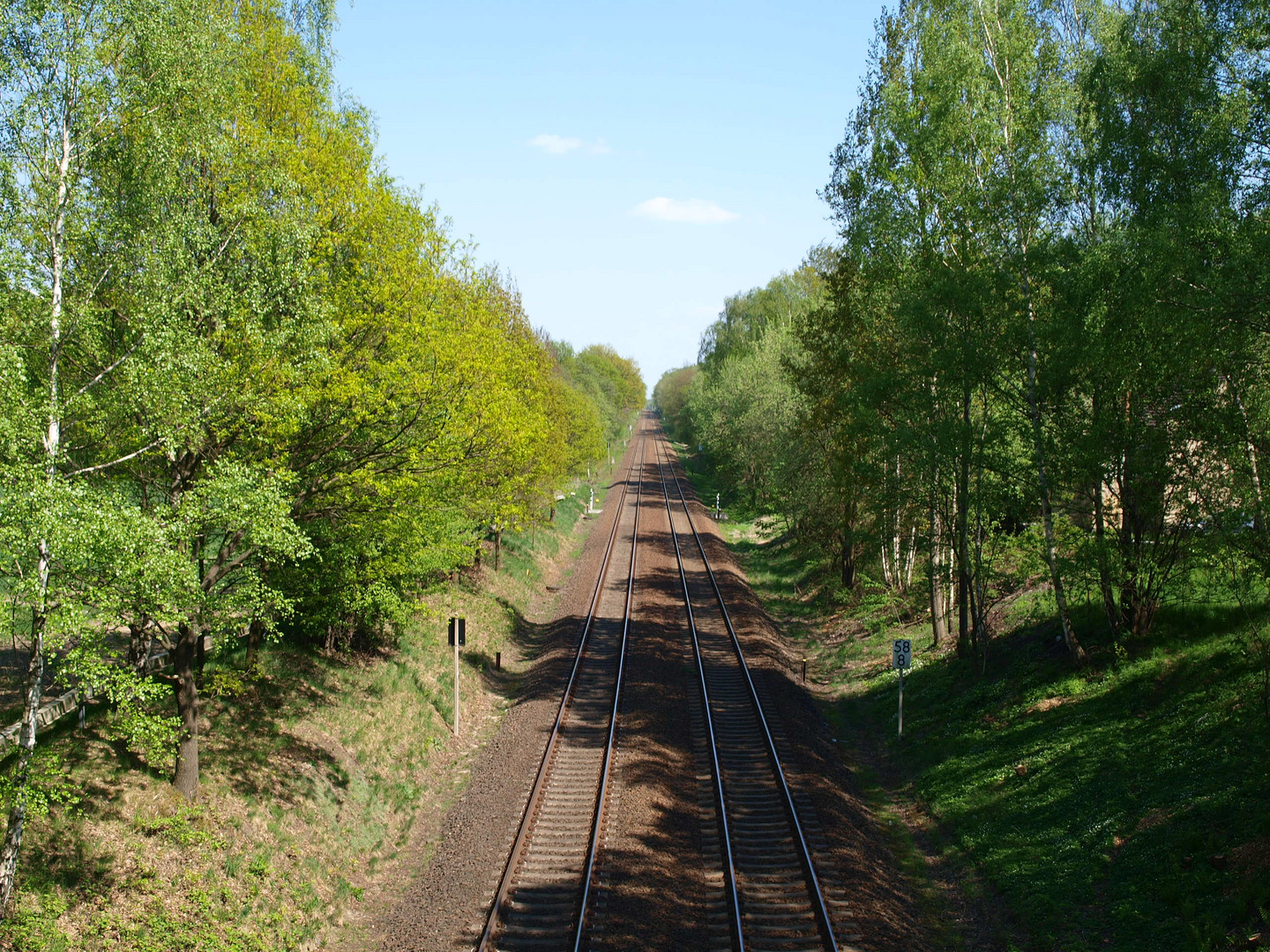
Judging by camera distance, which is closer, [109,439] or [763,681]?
[109,439]

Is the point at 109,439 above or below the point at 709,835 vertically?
above

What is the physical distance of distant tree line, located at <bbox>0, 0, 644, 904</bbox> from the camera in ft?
29.5

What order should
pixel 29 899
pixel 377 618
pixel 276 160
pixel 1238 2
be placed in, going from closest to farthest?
pixel 29 899 → pixel 1238 2 → pixel 276 160 → pixel 377 618

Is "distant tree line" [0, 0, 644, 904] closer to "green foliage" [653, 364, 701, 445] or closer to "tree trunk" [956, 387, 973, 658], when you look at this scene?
"tree trunk" [956, 387, 973, 658]


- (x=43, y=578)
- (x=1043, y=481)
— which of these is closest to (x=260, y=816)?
(x=43, y=578)

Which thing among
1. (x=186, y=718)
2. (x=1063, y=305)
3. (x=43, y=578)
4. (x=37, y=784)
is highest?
(x=1063, y=305)

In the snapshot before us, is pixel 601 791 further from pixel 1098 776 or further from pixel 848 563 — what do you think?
pixel 848 563

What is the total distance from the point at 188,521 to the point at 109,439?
1661 millimetres

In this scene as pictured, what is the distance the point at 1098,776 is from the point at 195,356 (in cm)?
1430

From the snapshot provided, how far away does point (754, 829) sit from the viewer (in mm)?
13289

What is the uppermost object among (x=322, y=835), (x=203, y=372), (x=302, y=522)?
(x=203, y=372)

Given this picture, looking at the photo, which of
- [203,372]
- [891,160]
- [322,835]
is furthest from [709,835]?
[891,160]

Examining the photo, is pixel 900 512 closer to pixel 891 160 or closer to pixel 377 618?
pixel 891 160

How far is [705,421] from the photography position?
69250 mm
